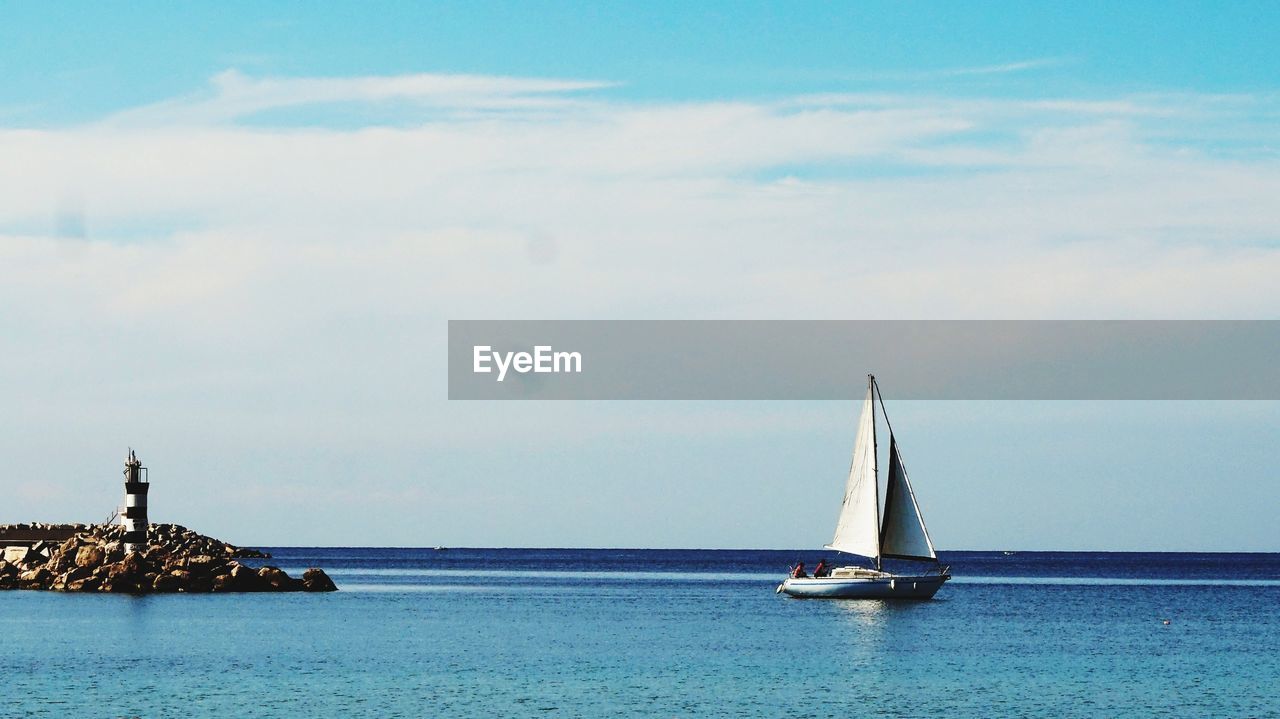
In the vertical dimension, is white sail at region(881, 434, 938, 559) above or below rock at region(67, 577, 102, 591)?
above

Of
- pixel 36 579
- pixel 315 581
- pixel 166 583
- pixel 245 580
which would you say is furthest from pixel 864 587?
pixel 36 579

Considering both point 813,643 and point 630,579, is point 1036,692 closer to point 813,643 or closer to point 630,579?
point 813,643

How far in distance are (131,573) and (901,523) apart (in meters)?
44.8

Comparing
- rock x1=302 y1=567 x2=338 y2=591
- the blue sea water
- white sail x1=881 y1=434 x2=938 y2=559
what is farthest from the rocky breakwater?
white sail x1=881 y1=434 x2=938 y2=559

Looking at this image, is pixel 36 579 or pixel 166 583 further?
pixel 36 579

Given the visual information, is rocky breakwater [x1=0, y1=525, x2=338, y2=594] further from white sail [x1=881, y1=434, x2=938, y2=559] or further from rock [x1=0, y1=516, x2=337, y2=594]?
white sail [x1=881, y1=434, x2=938, y2=559]

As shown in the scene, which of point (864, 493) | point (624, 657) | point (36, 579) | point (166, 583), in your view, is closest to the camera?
point (624, 657)

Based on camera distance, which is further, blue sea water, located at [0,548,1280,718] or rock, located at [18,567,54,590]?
rock, located at [18,567,54,590]

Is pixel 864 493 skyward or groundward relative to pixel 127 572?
skyward

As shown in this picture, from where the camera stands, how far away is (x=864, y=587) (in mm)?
88438

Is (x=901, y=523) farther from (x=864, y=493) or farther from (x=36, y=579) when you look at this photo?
(x=36, y=579)

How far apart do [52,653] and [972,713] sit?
112ft

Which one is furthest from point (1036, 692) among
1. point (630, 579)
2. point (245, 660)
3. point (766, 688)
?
point (630, 579)

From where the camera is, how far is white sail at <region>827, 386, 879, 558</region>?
88.1 m
